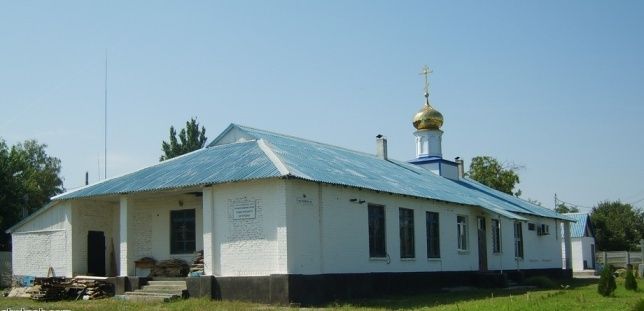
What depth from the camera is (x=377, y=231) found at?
2352 cm

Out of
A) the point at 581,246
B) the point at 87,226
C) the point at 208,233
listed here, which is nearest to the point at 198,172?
the point at 208,233

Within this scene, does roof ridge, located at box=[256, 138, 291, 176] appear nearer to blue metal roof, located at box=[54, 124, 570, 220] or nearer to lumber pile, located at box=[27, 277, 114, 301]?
blue metal roof, located at box=[54, 124, 570, 220]

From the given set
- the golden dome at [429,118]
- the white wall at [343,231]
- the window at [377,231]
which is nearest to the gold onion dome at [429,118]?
the golden dome at [429,118]

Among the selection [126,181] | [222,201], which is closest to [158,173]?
[126,181]

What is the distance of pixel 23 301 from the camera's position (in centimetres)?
2186

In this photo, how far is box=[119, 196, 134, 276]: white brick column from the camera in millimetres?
22484

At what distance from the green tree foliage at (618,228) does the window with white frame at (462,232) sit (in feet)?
127

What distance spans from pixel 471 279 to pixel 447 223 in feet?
8.58

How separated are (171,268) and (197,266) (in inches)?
76.4

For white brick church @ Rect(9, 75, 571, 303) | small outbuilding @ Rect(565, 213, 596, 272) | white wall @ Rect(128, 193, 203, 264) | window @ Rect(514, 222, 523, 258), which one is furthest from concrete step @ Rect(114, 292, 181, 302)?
small outbuilding @ Rect(565, 213, 596, 272)

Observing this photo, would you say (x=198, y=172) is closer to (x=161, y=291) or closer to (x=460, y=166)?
(x=161, y=291)

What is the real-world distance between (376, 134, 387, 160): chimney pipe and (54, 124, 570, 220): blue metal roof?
4.84ft

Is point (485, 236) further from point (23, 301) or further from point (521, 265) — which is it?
point (23, 301)

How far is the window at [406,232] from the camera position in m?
24.7
